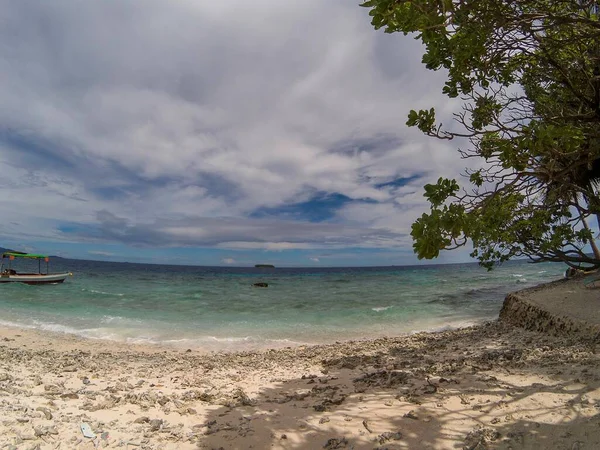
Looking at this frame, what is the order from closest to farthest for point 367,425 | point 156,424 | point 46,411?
point 367,425 < point 156,424 < point 46,411

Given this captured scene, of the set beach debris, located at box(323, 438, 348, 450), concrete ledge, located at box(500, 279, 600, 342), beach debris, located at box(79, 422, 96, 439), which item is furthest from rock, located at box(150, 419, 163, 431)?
concrete ledge, located at box(500, 279, 600, 342)

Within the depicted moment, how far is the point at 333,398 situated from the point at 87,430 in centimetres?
331

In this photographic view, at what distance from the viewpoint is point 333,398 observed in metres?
5.31

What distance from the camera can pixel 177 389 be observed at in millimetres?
6395

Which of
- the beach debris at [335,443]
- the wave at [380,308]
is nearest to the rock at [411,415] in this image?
the beach debris at [335,443]

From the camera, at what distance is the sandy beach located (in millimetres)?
3852

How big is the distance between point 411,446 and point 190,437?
8.42 ft

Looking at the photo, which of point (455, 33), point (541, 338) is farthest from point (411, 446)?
point (541, 338)

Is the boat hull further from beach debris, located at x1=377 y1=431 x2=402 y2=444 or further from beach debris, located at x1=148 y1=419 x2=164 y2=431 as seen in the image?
beach debris, located at x1=377 y1=431 x2=402 y2=444

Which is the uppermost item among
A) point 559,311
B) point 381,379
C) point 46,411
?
point 559,311

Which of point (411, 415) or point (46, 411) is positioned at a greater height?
point (411, 415)

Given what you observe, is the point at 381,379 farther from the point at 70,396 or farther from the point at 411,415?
the point at 70,396

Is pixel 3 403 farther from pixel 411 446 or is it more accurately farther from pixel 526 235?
pixel 526 235

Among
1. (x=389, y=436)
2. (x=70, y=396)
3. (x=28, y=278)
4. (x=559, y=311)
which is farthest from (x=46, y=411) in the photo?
(x=28, y=278)
